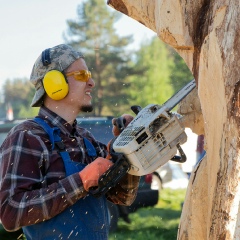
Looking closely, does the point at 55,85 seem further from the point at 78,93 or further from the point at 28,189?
the point at 28,189

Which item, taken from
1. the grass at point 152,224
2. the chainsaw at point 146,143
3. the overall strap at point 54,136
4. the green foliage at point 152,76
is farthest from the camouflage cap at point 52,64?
the green foliage at point 152,76

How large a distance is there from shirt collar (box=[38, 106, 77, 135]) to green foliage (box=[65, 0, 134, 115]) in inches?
818

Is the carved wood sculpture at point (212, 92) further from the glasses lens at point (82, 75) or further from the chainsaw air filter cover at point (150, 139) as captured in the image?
the glasses lens at point (82, 75)

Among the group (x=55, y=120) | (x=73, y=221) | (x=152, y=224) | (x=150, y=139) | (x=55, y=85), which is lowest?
(x=152, y=224)

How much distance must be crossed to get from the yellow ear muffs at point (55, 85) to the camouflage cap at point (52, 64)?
7 centimetres

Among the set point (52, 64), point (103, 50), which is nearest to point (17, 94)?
point (103, 50)

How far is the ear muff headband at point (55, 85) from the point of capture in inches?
121

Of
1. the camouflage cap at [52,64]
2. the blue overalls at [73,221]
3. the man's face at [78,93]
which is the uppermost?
the camouflage cap at [52,64]

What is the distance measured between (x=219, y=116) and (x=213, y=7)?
450 millimetres

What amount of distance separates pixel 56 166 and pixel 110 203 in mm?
3704

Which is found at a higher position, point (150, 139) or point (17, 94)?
point (150, 139)

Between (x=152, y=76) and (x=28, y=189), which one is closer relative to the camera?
(x=28, y=189)

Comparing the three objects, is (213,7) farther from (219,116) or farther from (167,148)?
(167,148)

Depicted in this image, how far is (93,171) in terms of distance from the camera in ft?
9.56
